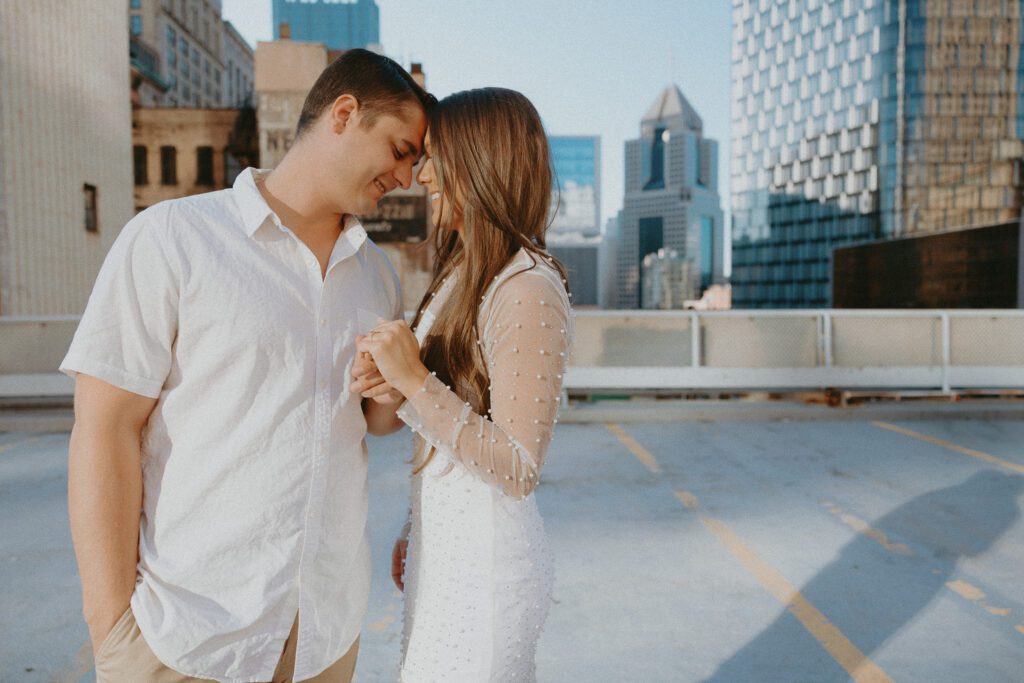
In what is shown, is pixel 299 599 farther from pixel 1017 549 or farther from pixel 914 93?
pixel 914 93

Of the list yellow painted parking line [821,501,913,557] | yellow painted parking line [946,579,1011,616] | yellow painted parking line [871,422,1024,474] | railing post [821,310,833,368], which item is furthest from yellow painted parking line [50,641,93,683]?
railing post [821,310,833,368]

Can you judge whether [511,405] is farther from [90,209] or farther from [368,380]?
[90,209]

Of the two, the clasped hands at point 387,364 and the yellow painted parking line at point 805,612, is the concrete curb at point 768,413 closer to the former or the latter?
the yellow painted parking line at point 805,612

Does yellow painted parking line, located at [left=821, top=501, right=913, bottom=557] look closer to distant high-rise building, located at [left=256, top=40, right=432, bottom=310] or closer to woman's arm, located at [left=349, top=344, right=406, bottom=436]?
woman's arm, located at [left=349, top=344, right=406, bottom=436]

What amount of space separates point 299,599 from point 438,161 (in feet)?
3.51

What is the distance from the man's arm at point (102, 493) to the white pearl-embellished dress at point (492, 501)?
0.57 meters

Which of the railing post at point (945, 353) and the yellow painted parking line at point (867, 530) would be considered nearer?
the yellow painted parking line at point (867, 530)

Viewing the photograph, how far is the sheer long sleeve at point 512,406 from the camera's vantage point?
1.54 m

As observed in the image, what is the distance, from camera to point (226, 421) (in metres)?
1.44

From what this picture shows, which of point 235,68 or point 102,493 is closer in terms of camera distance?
point 102,493

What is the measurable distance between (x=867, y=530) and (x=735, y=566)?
1.39 meters

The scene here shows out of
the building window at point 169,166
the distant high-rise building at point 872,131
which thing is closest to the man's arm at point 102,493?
the building window at point 169,166

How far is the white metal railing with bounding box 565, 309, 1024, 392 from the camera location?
10750 millimetres

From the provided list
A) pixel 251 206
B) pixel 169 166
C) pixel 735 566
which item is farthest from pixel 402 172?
pixel 169 166
